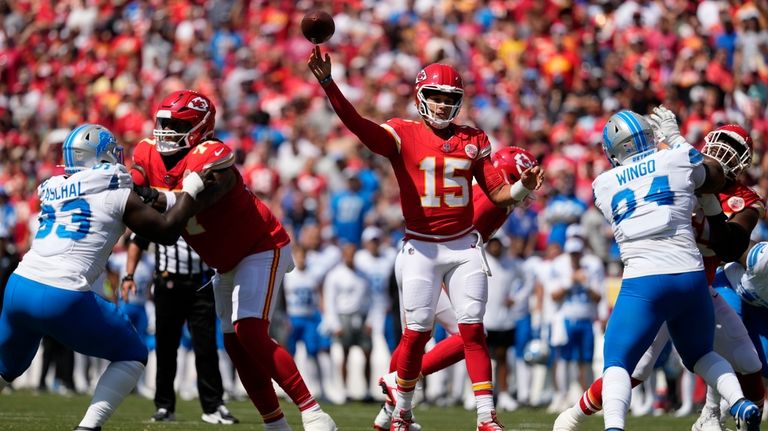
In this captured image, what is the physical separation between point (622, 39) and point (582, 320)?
5800 mm

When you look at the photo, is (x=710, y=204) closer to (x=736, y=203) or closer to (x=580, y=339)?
(x=736, y=203)

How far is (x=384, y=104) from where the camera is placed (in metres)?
18.2

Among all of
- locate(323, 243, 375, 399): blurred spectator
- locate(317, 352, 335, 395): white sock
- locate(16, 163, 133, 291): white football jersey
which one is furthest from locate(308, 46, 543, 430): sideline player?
locate(317, 352, 335, 395): white sock

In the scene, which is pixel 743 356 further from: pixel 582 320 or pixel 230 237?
pixel 582 320

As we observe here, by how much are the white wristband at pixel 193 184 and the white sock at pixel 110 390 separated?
A: 96cm

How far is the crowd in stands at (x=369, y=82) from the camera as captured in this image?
51.6ft

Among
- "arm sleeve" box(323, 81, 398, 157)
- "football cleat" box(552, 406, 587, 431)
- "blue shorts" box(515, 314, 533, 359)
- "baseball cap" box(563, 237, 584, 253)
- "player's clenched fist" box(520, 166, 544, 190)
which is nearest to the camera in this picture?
"football cleat" box(552, 406, 587, 431)

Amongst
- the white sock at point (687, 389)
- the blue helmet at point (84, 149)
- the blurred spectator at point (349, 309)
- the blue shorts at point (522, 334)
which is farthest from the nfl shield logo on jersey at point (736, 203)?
the blurred spectator at point (349, 309)

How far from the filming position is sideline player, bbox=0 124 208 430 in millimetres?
6676

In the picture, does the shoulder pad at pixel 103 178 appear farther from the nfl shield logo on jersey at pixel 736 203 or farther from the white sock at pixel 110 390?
the nfl shield logo on jersey at pixel 736 203

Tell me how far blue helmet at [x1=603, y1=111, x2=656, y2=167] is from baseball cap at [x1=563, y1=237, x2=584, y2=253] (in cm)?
649

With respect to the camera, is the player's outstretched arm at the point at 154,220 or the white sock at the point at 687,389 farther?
the white sock at the point at 687,389

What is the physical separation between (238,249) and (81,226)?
111 cm

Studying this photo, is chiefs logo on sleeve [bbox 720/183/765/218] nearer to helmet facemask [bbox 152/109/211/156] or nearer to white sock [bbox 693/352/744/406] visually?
white sock [bbox 693/352/744/406]
